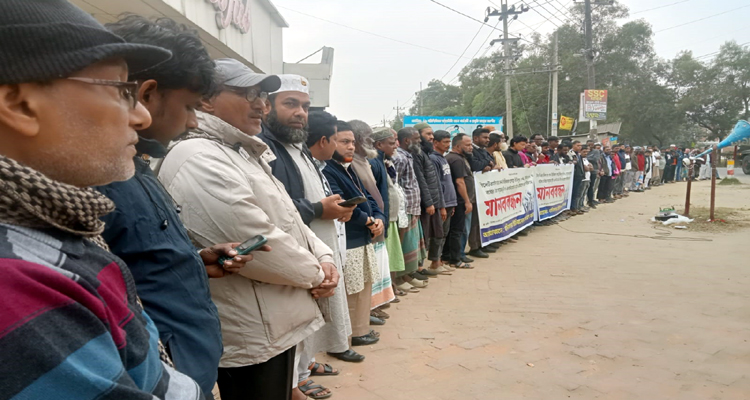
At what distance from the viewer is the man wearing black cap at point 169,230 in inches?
51.7

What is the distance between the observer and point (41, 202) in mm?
770

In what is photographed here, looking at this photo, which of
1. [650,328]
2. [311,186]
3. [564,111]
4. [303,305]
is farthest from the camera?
[564,111]

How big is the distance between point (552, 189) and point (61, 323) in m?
10.8

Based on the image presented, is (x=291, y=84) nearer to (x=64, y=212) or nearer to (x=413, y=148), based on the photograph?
(x=64, y=212)

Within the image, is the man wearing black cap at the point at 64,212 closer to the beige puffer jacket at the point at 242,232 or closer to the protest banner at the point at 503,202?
the beige puffer jacket at the point at 242,232

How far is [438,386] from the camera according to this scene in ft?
10.3

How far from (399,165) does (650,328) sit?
2932mm

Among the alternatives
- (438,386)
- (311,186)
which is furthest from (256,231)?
(438,386)

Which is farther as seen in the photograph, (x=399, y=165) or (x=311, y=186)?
(x=399, y=165)

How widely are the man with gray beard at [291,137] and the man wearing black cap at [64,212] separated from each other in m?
1.73

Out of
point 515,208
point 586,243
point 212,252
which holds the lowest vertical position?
point 586,243

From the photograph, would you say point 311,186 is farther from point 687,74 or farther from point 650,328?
point 687,74

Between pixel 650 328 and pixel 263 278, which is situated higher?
pixel 263 278

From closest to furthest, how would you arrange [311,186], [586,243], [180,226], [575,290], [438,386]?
[180,226]
[311,186]
[438,386]
[575,290]
[586,243]
